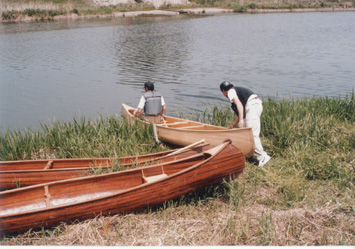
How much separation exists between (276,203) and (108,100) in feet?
35.8

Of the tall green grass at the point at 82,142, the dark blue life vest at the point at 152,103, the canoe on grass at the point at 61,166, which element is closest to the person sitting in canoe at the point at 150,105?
the dark blue life vest at the point at 152,103

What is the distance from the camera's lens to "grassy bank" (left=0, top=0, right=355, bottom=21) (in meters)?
49.1

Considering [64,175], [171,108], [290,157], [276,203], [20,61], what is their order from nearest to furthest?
1. [276,203]
2. [64,175]
3. [290,157]
4. [171,108]
5. [20,61]

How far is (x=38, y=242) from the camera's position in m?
4.55

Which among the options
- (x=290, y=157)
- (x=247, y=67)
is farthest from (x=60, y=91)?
(x=290, y=157)

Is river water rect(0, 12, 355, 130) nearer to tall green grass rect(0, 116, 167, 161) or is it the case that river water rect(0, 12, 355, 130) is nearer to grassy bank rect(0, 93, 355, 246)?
grassy bank rect(0, 93, 355, 246)

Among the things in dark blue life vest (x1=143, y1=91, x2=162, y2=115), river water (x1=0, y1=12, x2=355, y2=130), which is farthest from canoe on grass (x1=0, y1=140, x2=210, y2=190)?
river water (x1=0, y1=12, x2=355, y2=130)

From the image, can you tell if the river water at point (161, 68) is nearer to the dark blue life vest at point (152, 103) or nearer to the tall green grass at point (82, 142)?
the dark blue life vest at point (152, 103)

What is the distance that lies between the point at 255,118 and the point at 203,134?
112cm

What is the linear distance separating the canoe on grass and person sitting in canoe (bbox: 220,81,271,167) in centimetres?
96

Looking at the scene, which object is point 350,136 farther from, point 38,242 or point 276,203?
point 38,242

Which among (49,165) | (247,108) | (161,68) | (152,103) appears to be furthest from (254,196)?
(161,68)

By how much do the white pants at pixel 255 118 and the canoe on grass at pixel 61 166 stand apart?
40.3 inches

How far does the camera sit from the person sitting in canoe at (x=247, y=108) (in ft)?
22.2
